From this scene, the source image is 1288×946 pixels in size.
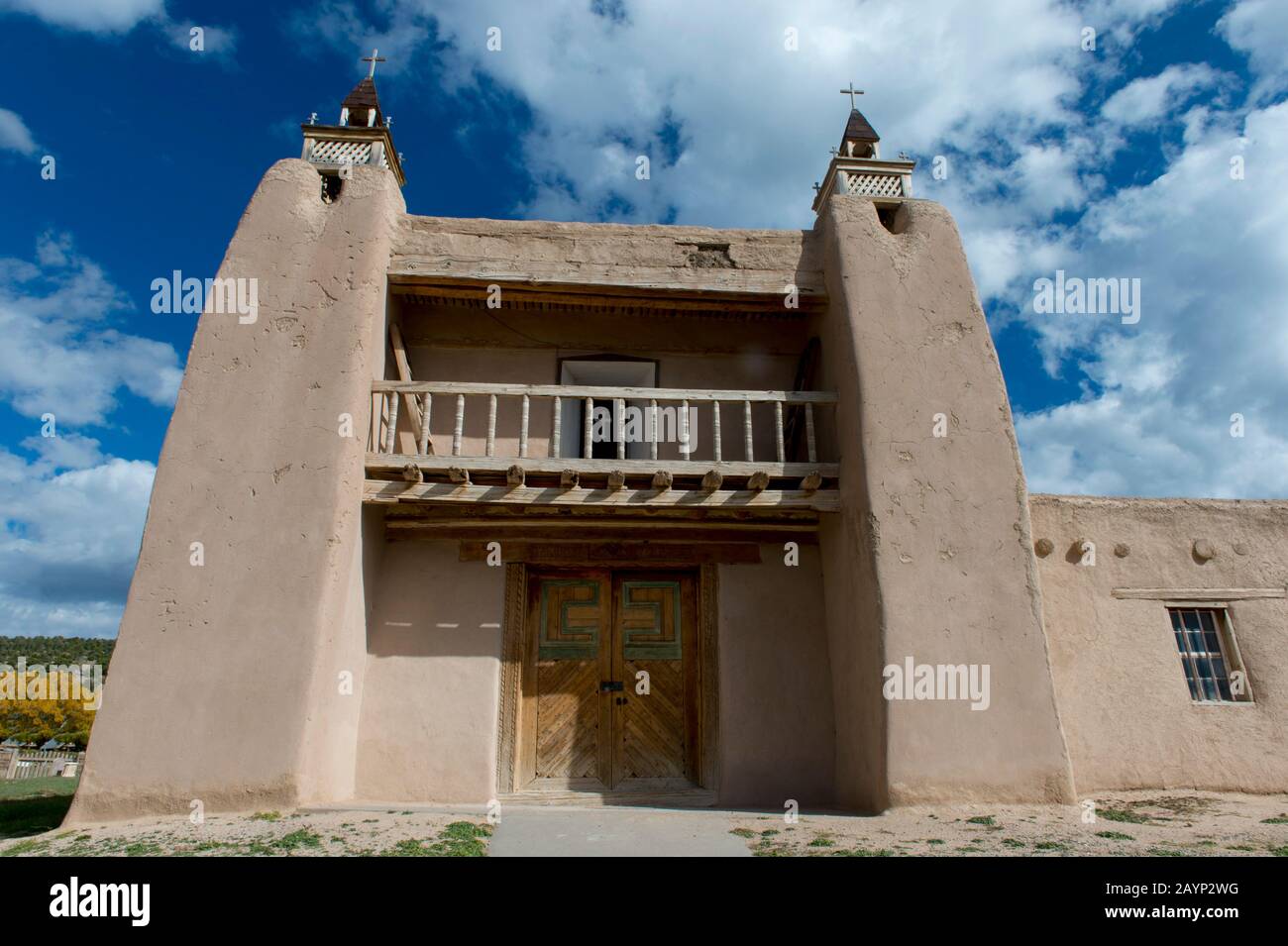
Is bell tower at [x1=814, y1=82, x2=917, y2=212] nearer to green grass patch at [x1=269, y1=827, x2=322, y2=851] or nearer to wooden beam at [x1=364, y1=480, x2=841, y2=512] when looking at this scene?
wooden beam at [x1=364, y1=480, x2=841, y2=512]

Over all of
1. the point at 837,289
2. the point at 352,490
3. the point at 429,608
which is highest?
the point at 837,289

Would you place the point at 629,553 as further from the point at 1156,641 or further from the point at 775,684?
the point at 1156,641

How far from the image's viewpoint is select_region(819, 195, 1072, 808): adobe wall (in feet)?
24.6

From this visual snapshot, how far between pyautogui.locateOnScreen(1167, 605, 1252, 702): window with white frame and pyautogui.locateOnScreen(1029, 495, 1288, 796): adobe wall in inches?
4.7

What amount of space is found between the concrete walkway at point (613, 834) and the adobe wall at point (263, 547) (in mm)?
2180

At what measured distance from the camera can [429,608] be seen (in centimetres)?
942

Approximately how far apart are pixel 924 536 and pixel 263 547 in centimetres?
660

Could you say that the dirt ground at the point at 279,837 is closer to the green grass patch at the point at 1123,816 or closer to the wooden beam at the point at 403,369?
the wooden beam at the point at 403,369

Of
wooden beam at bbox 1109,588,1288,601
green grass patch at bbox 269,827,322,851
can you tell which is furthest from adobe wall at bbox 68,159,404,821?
wooden beam at bbox 1109,588,1288,601

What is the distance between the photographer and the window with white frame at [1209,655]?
9.16m
